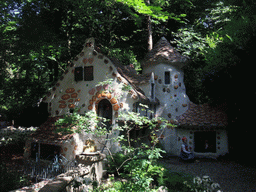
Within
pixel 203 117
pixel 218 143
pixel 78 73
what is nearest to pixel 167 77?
pixel 203 117

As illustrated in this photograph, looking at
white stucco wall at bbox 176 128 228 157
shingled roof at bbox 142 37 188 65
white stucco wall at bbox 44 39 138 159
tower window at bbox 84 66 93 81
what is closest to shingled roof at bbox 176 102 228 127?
white stucco wall at bbox 176 128 228 157

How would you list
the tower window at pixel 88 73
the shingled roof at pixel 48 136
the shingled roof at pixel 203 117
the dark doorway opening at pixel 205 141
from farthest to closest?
1. the dark doorway opening at pixel 205 141
2. the shingled roof at pixel 203 117
3. the tower window at pixel 88 73
4. the shingled roof at pixel 48 136

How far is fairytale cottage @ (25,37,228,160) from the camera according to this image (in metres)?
10.9

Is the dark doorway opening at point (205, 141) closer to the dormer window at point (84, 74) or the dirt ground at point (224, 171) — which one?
the dirt ground at point (224, 171)

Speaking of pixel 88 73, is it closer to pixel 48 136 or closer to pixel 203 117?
pixel 48 136

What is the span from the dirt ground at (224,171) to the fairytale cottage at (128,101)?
166cm

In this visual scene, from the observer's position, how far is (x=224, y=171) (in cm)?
1009

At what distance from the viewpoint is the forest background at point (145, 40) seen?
1085 cm

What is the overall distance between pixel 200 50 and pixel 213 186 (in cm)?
1276

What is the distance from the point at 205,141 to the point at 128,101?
6603mm

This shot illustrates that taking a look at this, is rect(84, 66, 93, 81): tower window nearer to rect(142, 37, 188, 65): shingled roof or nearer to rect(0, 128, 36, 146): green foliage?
rect(142, 37, 188, 65): shingled roof

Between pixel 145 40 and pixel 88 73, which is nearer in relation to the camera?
pixel 88 73

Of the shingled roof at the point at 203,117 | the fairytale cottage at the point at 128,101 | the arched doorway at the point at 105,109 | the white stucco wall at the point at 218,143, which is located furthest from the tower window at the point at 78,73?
the white stucco wall at the point at 218,143

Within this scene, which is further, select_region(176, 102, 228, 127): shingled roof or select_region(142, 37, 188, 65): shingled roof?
select_region(142, 37, 188, 65): shingled roof
